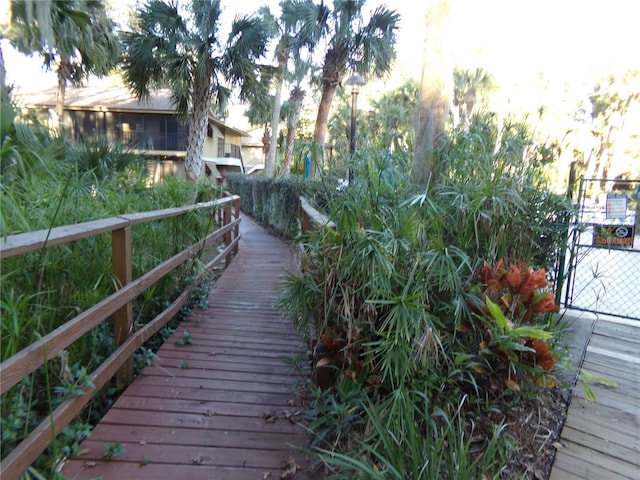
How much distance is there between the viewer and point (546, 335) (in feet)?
7.28

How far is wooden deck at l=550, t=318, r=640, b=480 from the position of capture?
2211 mm

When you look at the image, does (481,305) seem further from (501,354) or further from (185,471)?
(185,471)

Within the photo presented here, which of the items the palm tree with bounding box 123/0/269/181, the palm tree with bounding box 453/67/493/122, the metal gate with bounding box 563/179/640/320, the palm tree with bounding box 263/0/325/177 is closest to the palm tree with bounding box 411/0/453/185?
the metal gate with bounding box 563/179/640/320

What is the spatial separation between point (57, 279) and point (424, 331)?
79.8 inches

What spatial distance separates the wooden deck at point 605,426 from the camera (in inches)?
87.0

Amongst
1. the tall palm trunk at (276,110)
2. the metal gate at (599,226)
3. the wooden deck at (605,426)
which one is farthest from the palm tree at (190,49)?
the wooden deck at (605,426)

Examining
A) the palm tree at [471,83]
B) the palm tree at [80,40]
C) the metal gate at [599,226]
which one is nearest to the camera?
the metal gate at [599,226]

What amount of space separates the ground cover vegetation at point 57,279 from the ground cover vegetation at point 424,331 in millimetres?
1223

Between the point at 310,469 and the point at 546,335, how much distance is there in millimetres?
1398

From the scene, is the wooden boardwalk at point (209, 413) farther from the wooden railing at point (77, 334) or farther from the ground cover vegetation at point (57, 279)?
the wooden railing at point (77, 334)

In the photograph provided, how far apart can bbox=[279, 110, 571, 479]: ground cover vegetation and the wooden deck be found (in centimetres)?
12

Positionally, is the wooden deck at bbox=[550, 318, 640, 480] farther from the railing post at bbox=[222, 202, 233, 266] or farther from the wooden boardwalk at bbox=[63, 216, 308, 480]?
the railing post at bbox=[222, 202, 233, 266]

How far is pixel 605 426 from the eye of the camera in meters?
2.55

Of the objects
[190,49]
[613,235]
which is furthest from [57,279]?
[190,49]
